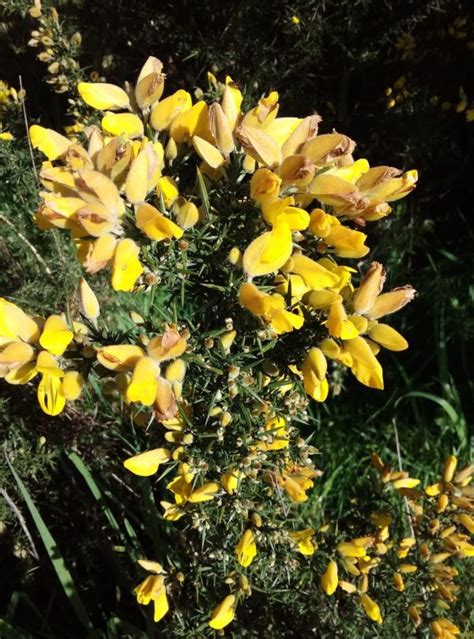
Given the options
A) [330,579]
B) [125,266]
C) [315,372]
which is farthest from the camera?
[330,579]

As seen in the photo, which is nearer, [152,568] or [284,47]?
[152,568]

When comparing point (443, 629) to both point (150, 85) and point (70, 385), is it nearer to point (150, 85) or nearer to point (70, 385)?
point (70, 385)

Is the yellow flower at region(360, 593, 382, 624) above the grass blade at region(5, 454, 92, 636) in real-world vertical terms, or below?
above

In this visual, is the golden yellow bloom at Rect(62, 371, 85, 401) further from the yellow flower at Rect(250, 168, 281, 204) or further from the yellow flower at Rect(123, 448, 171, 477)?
the yellow flower at Rect(250, 168, 281, 204)

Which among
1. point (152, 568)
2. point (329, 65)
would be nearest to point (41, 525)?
point (152, 568)

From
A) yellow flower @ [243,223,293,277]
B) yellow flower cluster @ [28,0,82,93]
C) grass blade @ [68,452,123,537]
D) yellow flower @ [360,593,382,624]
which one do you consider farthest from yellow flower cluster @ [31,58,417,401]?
yellow flower cluster @ [28,0,82,93]

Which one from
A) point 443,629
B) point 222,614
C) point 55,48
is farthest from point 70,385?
point 55,48

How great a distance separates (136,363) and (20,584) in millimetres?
1352

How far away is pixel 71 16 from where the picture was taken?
2359mm

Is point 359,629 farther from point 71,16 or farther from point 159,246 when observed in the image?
point 71,16

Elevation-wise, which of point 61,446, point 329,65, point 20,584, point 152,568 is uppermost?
point 329,65

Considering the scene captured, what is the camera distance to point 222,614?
1187mm

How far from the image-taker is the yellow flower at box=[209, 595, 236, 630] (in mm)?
1177

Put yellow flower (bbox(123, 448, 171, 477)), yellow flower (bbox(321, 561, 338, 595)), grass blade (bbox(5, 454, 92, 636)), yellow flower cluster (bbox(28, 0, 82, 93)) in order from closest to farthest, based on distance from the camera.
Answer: yellow flower (bbox(123, 448, 171, 477)), yellow flower (bbox(321, 561, 338, 595)), grass blade (bbox(5, 454, 92, 636)), yellow flower cluster (bbox(28, 0, 82, 93))
